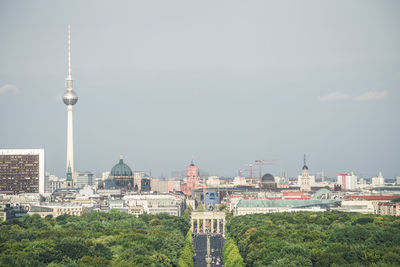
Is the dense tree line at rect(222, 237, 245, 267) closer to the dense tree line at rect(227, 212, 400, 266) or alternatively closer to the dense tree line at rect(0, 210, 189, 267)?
the dense tree line at rect(227, 212, 400, 266)

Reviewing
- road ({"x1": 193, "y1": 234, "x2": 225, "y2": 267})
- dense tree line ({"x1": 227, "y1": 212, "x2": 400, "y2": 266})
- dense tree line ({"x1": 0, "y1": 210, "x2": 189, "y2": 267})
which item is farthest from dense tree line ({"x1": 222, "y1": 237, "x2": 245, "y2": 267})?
dense tree line ({"x1": 0, "y1": 210, "x2": 189, "y2": 267})

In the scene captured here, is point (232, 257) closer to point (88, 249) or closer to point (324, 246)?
point (324, 246)

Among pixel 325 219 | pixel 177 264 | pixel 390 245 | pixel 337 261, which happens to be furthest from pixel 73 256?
pixel 325 219

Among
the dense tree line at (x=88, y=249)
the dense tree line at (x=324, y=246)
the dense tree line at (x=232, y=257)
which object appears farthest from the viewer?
the dense tree line at (x=232, y=257)

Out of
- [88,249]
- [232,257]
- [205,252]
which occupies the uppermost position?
[88,249]

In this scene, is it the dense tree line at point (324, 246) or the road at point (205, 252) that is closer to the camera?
the dense tree line at point (324, 246)

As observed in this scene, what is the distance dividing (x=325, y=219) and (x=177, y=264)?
68.0 metres

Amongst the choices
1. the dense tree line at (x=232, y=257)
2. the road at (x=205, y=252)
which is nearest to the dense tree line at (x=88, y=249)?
the road at (x=205, y=252)

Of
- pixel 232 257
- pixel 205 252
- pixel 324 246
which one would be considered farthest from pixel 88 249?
pixel 205 252

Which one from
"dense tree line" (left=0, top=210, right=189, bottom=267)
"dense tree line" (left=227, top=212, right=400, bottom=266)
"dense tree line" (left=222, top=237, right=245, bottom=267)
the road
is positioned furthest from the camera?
A: the road

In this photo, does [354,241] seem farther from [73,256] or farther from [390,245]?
[73,256]

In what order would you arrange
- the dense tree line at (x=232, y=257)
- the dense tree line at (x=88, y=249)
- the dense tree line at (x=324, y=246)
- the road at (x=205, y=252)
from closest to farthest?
the dense tree line at (x=88, y=249), the dense tree line at (x=324, y=246), the dense tree line at (x=232, y=257), the road at (x=205, y=252)

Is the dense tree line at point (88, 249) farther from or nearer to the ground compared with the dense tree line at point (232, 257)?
farther from the ground

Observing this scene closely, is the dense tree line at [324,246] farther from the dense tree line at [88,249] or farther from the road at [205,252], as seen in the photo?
the dense tree line at [88,249]
